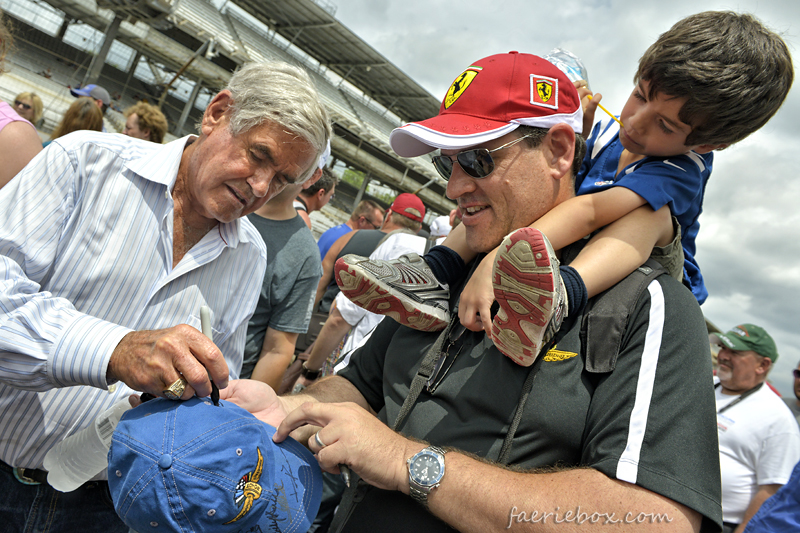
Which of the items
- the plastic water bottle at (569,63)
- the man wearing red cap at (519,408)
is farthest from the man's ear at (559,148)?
the plastic water bottle at (569,63)

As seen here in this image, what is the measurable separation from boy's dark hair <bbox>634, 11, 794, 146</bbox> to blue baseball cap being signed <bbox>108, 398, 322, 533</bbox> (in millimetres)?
1712

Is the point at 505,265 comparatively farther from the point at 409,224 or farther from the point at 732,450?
the point at 409,224

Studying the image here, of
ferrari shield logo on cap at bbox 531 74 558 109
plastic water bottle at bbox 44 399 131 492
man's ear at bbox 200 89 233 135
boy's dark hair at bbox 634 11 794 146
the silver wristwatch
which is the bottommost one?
plastic water bottle at bbox 44 399 131 492

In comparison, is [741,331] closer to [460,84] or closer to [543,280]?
[460,84]

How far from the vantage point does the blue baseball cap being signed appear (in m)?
1.13

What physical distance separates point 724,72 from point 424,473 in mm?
1543

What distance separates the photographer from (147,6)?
1762 cm

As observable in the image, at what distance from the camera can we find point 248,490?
119 cm

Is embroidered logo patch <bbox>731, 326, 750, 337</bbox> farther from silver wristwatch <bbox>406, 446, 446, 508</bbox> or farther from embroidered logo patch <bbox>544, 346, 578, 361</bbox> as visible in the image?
silver wristwatch <bbox>406, 446, 446, 508</bbox>

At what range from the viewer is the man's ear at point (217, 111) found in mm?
2057

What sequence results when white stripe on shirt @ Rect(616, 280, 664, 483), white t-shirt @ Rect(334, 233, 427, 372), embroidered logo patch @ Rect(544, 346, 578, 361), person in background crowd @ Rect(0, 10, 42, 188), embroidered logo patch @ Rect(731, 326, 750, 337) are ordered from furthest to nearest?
embroidered logo patch @ Rect(731, 326, 750, 337) → white t-shirt @ Rect(334, 233, 427, 372) → person in background crowd @ Rect(0, 10, 42, 188) → embroidered logo patch @ Rect(544, 346, 578, 361) → white stripe on shirt @ Rect(616, 280, 664, 483)

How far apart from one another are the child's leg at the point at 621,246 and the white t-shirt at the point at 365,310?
1.78 m

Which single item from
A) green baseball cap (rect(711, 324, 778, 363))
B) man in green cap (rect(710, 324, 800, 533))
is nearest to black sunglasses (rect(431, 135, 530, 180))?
man in green cap (rect(710, 324, 800, 533))

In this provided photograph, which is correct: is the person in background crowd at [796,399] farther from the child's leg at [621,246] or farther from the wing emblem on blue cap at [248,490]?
the wing emblem on blue cap at [248,490]
